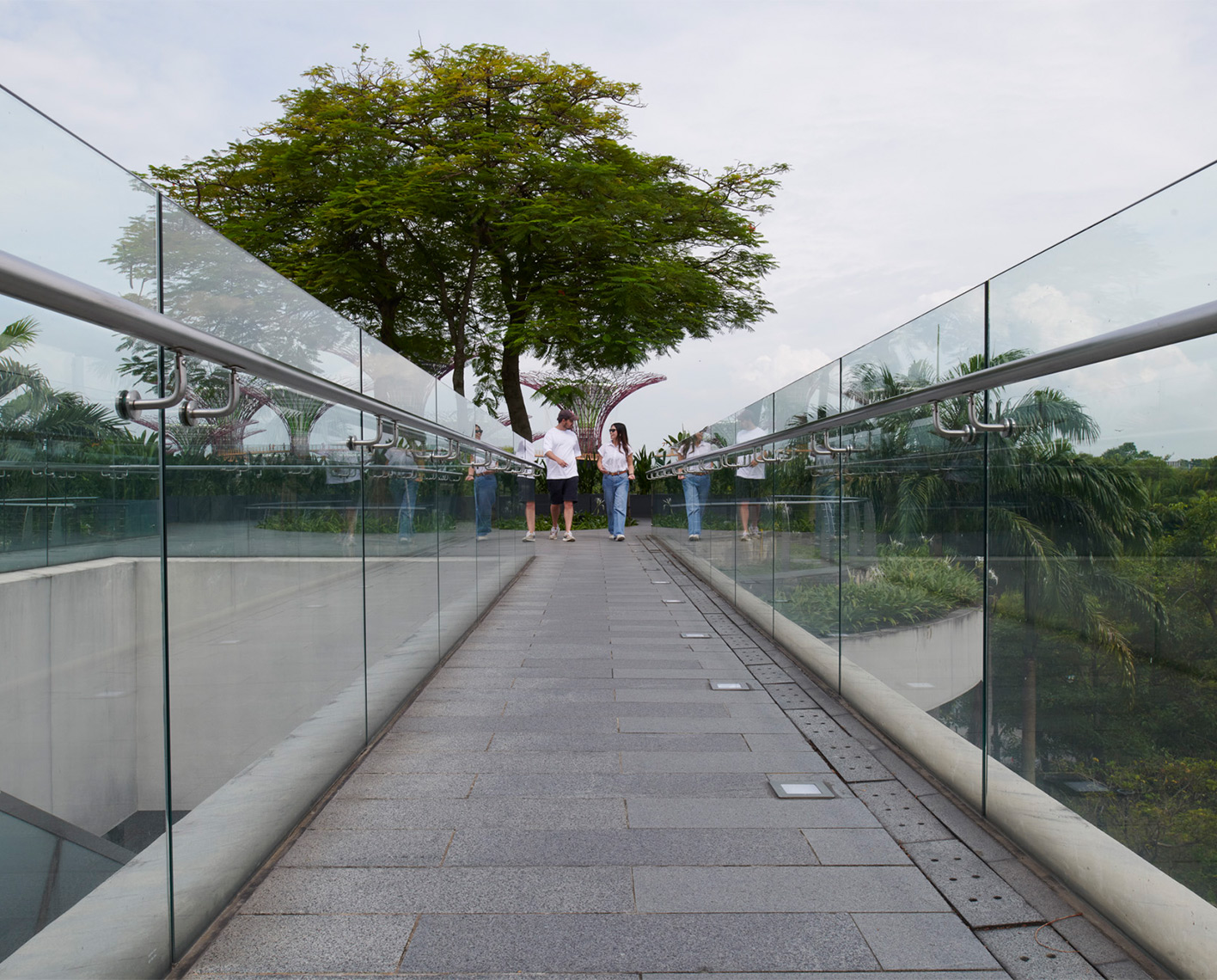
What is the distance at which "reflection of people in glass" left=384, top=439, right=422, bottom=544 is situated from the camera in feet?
12.7

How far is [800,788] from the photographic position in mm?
3020

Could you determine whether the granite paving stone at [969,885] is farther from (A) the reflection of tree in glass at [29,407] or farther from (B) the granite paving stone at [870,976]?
(A) the reflection of tree in glass at [29,407]

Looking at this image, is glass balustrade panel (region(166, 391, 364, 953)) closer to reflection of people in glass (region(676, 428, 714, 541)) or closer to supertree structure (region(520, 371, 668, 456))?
reflection of people in glass (region(676, 428, 714, 541))

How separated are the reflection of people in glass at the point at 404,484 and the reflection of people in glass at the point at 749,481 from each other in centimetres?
250

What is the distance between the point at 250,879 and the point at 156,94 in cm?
793

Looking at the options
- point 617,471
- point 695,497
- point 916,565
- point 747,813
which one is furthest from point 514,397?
point 747,813

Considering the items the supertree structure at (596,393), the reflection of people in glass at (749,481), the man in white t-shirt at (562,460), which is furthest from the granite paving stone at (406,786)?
the supertree structure at (596,393)

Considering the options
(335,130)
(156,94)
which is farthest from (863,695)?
(335,130)

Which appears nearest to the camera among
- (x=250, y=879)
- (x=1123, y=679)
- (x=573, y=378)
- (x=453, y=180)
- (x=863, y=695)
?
(x=1123, y=679)

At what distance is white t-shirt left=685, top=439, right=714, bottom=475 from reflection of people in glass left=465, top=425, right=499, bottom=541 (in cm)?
227

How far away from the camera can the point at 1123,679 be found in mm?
2082

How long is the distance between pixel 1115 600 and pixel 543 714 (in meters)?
2.36

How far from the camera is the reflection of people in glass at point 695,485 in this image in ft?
28.8

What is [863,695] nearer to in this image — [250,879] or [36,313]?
[250,879]
